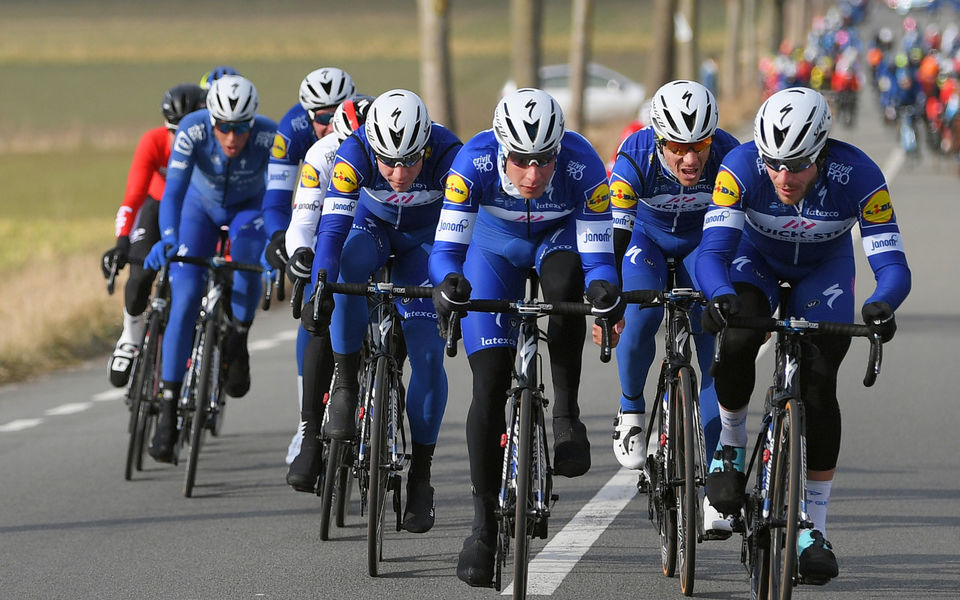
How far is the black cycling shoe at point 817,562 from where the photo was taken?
19.3ft

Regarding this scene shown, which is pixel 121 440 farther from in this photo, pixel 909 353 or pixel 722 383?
pixel 909 353

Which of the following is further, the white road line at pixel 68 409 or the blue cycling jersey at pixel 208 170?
the white road line at pixel 68 409

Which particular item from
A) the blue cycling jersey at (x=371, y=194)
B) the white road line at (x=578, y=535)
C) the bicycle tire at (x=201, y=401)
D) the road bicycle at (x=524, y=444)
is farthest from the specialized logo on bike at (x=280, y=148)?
the road bicycle at (x=524, y=444)

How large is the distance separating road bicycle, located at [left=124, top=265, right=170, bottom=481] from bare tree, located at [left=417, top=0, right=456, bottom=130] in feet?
47.4

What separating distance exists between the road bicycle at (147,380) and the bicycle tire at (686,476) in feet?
11.8

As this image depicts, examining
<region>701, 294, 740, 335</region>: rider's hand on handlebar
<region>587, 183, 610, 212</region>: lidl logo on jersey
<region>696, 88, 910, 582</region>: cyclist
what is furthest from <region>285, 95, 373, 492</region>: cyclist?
<region>701, 294, 740, 335</region>: rider's hand on handlebar

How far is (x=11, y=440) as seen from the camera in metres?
10.5

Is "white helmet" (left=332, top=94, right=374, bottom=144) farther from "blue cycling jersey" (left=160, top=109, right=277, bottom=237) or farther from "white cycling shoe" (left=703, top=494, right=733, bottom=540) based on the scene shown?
"white cycling shoe" (left=703, top=494, right=733, bottom=540)

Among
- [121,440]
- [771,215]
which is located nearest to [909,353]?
[121,440]

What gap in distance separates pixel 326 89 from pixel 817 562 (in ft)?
13.5

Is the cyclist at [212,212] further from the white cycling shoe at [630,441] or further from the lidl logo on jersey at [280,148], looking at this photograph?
the white cycling shoe at [630,441]

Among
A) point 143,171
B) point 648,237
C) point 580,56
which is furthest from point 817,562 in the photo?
point 580,56

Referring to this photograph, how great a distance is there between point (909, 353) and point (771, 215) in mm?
7557

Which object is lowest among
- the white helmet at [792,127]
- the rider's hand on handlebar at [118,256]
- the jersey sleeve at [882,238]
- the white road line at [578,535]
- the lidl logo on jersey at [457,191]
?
the white road line at [578,535]
